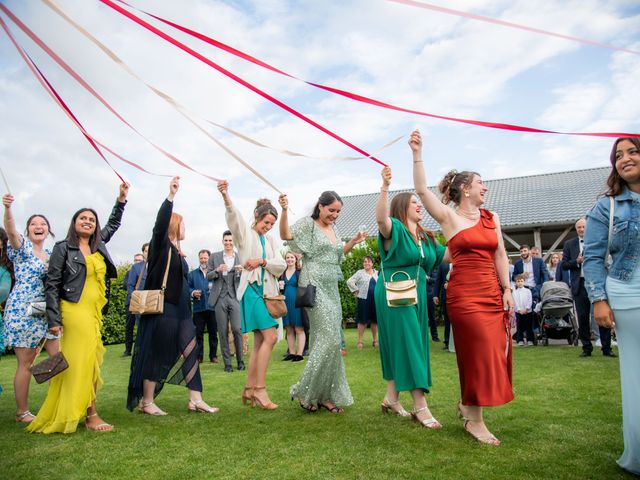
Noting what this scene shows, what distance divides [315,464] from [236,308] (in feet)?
18.3

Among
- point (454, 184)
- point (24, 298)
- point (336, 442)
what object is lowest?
point (336, 442)

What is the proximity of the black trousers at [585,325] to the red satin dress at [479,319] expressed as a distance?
17.2 ft

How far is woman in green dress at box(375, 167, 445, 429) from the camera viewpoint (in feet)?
15.2

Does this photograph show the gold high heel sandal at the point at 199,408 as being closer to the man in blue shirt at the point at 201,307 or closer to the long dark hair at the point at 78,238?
the long dark hair at the point at 78,238

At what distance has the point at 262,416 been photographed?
519cm

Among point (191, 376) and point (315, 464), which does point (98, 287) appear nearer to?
point (191, 376)

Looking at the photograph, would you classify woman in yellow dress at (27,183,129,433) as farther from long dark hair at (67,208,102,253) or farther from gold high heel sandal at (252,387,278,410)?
gold high heel sandal at (252,387,278,410)

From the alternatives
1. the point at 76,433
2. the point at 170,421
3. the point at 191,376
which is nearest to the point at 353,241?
the point at 191,376

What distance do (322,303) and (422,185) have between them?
68.7 inches

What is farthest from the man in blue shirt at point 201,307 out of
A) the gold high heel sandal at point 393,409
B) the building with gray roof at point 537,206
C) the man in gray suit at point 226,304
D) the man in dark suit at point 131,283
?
the building with gray roof at point 537,206

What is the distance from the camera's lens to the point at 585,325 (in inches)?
350

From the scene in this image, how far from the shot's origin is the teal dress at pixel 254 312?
569 cm

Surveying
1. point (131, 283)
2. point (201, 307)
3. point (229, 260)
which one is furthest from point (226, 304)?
point (131, 283)

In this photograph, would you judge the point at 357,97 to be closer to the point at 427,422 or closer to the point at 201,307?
A: the point at 427,422
